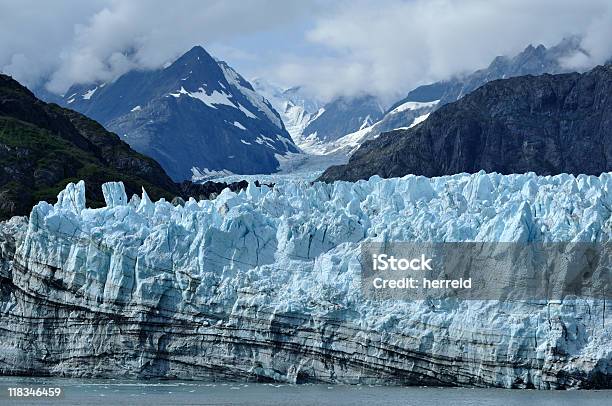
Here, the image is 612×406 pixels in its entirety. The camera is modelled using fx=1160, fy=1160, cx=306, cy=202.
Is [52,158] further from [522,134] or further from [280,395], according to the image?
[522,134]

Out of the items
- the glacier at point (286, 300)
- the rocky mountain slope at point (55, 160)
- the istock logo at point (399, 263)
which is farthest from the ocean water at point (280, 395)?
the rocky mountain slope at point (55, 160)

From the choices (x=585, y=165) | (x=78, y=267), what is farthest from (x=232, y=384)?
(x=585, y=165)

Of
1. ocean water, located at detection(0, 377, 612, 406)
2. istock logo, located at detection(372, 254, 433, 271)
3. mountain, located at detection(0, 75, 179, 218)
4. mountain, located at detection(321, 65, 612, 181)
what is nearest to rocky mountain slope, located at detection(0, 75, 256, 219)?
mountain, located at detection(0, 75, 179, 218)

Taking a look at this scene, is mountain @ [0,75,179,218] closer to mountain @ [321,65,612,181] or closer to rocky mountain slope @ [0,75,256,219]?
rocky mountain slope @ [0,75,256,219]

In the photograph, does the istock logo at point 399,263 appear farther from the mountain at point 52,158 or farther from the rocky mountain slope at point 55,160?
the mountain at point 52,158

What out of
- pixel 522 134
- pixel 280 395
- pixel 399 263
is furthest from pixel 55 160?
pixel 522 134
